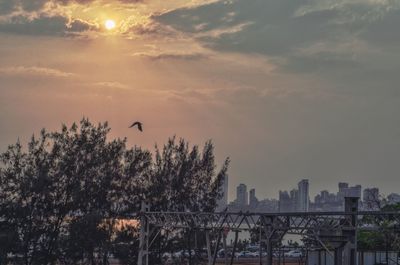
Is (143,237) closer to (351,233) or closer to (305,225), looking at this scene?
(305,225)

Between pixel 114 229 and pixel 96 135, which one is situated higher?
pixel 96 135

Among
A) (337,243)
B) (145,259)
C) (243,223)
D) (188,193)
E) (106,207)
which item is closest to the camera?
(337,243)

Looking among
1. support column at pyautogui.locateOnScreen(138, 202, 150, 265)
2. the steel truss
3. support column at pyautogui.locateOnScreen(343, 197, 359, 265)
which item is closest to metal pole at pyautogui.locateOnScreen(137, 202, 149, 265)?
support column at pyautogui.locateOnScreen(138, 202, 150, 265)

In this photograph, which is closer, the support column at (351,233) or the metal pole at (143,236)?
the support column at (351,233)

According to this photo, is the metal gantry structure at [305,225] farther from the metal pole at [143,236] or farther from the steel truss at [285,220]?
the metal pole at [143,236]

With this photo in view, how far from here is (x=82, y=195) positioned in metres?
52.4

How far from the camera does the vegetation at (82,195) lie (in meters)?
50.3

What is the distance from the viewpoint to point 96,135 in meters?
54.2

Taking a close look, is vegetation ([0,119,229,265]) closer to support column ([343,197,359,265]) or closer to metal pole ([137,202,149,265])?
metal pole ([137,202,149,265])

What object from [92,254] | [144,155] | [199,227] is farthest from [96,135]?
[199,227]

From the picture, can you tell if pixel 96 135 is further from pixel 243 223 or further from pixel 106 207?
pixel 243 223

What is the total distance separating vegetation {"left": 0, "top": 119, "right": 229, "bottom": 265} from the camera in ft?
165

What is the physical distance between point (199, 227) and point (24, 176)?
15724 mm

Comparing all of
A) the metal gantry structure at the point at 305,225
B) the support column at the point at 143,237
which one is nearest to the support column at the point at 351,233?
the metal gantry structure at the point at 305,225
